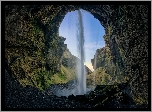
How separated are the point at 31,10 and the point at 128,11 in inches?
177

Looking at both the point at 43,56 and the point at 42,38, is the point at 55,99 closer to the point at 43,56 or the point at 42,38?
the point at 43,56

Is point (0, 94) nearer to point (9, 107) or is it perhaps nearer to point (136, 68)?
point (9, 107)

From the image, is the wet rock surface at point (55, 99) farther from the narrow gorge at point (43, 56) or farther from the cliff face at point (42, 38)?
the cliff face at point (42, 38)

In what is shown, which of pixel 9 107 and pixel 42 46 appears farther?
pixel 42 46

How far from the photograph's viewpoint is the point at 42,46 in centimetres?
1358

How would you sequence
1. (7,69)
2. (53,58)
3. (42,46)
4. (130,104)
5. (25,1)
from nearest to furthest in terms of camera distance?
(25,1)
(130,104)
(7,69)
(42,46)
(53,58)

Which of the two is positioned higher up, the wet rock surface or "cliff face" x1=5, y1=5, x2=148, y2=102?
"cliff face" x1=5, y1=5, x2=148, y2=102

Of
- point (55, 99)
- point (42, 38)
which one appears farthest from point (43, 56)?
point (55, 99)

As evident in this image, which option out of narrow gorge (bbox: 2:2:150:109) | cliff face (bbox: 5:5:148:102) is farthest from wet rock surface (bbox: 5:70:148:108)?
cliff face (bbox: 5:5:148:102)

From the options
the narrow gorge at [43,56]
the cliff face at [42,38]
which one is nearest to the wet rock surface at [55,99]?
the narrow gorge at [43,56]

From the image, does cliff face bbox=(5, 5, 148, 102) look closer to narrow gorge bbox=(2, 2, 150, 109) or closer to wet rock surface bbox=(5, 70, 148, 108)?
narrow gorge bbox=(2, 2, 150, 109)

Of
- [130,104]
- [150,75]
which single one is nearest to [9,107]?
[130,104]

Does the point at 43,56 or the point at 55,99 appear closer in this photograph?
the point at 55,99

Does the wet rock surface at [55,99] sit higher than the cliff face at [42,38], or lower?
lower
